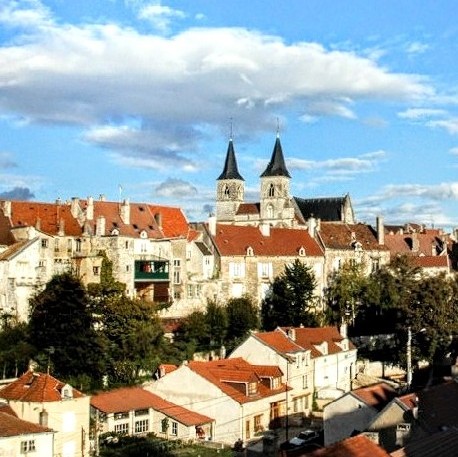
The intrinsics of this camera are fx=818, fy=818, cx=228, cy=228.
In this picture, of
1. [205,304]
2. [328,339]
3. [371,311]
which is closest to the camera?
[328,339]

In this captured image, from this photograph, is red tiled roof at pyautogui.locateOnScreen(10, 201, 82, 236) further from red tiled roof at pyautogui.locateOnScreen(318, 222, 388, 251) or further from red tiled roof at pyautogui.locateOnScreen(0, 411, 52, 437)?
red tiled roof at pyautogui.locateOnScreen(318, 222, 388, 251)

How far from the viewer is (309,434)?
47.8m

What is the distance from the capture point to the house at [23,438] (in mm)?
38219

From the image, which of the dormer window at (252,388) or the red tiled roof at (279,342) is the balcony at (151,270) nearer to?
the red tiled roof at (279,342)

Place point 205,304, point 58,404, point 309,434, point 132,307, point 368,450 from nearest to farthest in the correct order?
point 368,450 < point 58,404 < point 309,434 < point 132,307 < point 205,304

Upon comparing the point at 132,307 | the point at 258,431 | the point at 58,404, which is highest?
the point at 132,307

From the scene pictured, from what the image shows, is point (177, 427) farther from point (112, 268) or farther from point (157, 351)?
point (112, 268)

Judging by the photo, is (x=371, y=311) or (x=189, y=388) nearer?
(x=189, y=388)

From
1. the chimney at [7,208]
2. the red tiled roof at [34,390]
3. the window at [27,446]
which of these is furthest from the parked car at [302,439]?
the chimney at [7,208]

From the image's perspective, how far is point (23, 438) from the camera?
38.9 meters

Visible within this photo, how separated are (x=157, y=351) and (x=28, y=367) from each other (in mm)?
9884

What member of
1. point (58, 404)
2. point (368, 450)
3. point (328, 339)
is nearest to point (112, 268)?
point (328, 339)

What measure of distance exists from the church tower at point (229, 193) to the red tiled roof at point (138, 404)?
7712 centimetres

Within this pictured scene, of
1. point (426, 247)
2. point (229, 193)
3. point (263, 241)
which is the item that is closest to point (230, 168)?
point (229, 193)
